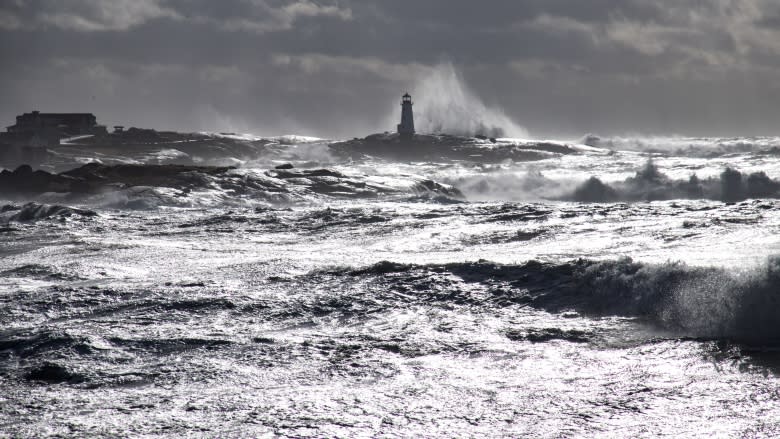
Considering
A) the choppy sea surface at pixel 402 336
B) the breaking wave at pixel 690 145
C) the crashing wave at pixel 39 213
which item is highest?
the breaking wave at pixel 690 145

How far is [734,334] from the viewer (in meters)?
11.0

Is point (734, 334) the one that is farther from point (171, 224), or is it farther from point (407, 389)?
point (171, 224)

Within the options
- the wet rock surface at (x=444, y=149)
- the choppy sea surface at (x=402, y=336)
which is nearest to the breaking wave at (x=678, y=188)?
the choppy sea surface at (x=402, y=336)

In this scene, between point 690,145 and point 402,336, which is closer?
point 402,336

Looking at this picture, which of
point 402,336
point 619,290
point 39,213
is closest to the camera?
point 402,336

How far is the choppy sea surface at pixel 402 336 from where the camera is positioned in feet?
27.1

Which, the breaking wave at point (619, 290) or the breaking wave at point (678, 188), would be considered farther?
the breaking wave at point (678, 188)

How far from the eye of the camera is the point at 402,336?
461 inches

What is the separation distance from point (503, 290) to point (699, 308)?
3.44 meters

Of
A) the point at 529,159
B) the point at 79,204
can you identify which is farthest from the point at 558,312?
the point at 529,159

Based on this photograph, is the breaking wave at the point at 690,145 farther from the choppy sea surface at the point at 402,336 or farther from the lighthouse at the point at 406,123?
the choppy sea surface at the point at 402,336

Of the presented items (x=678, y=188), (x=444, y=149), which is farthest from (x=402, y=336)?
(x=444, y=149)

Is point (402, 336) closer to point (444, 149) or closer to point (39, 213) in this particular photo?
point (39, 213)

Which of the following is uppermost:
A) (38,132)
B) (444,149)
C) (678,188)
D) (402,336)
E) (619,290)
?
(38,132)
